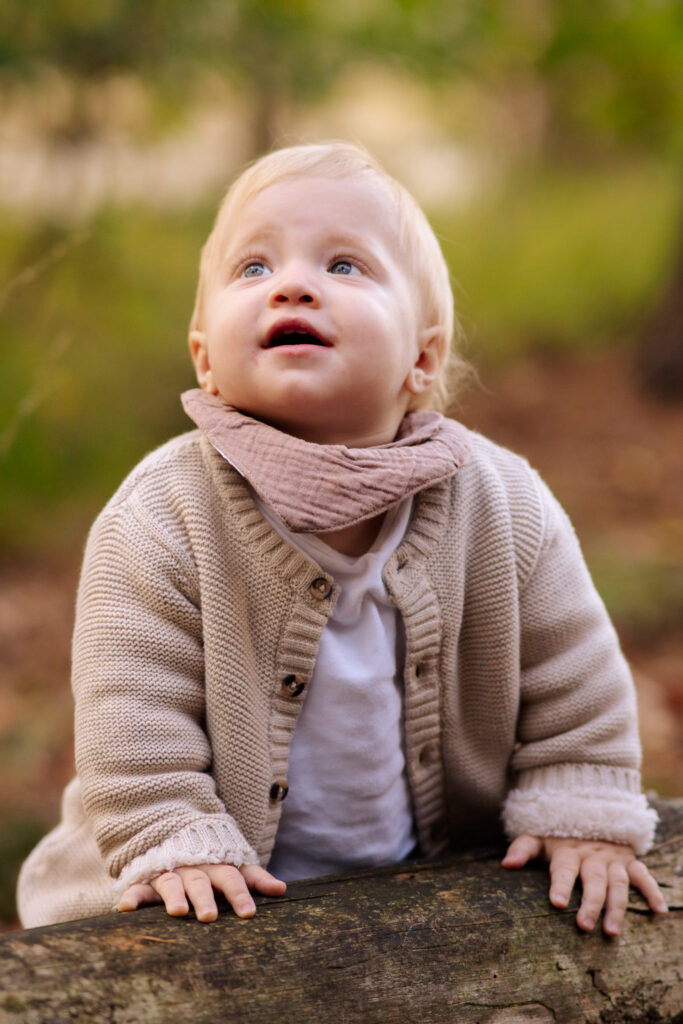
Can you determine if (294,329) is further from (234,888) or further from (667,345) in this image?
(667,345)

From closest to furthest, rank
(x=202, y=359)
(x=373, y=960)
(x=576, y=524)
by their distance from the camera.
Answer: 1. (x=373, y=960)
2. (x=202, y=359)
3. (x=576, y=524)

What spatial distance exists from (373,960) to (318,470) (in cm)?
66

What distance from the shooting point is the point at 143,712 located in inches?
57.9

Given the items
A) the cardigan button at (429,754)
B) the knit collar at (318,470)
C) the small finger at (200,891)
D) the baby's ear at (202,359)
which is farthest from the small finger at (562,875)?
the baby's ear at (202,359)

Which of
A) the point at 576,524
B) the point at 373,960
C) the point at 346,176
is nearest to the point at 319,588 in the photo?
the point at 373,960

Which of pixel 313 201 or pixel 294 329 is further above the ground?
pixel 313 201

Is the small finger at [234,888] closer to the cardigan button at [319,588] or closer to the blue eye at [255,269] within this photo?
the cardigan button at [319,588]

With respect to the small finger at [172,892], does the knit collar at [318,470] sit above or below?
above

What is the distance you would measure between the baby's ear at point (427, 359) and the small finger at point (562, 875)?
0.78 metres

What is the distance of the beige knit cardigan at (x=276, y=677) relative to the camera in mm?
1475

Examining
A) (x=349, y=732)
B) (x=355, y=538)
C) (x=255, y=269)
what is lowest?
(x=349, y=732)

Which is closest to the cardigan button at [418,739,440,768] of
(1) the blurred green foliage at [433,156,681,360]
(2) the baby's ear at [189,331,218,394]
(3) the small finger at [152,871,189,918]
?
(3) the small finger at [152,871,189,918]

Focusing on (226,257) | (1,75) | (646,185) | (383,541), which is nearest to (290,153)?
(226,257)

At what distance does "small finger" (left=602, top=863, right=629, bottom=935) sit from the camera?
1520mm
